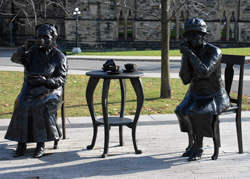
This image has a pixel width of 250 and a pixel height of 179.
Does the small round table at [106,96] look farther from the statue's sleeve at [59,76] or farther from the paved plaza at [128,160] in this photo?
the statue's sleeve at [59,76]

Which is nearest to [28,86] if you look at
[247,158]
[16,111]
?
[16,111]

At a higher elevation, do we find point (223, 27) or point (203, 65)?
point (223, 27)

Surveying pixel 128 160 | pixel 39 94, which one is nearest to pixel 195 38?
pixel 128 160

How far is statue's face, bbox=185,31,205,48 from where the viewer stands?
15.0 ft

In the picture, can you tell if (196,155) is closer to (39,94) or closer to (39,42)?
(39,94)

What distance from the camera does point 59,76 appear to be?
5070 millimetres

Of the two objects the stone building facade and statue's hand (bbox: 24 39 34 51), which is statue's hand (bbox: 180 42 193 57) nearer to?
statue's hand (bbox: 24 39 34 51)

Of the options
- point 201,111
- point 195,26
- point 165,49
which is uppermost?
point 195,26

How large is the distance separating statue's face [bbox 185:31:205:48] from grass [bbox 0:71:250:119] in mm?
3400

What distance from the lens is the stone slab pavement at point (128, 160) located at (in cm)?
416

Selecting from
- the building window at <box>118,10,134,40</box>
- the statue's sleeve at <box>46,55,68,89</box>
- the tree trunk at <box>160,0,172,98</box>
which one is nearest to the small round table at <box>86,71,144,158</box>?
the statue's sleeve at <box>46,55,68,89</box>

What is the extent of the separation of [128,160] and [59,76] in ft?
5.11

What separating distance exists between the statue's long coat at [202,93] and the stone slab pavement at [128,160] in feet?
1.64

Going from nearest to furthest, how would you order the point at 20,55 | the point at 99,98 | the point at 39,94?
the point at 39,94, the point at 20,55, the point at 99,98
